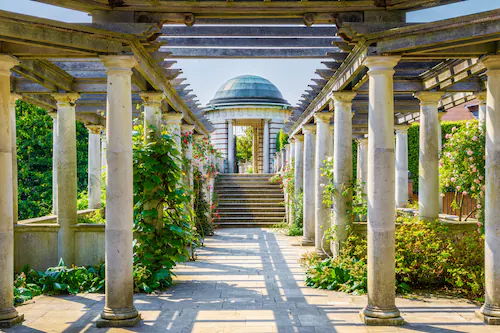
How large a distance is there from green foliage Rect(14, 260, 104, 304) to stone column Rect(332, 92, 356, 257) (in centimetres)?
495

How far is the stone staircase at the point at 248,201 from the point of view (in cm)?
2275

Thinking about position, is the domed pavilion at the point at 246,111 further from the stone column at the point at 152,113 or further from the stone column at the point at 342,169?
the stone column at the point at 152,113

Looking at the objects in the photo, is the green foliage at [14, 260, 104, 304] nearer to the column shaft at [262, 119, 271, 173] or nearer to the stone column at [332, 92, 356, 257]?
the stone column at [332, 92, 356, 257]

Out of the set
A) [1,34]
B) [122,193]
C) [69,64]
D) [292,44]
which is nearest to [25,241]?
[69,64]

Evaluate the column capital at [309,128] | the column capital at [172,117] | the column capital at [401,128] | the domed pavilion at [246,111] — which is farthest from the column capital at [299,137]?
the domed pavilion at [246,111]

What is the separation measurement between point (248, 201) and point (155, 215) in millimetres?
14996

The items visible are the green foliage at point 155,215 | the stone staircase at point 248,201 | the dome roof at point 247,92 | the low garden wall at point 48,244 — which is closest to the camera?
the green foliage at point 155,215

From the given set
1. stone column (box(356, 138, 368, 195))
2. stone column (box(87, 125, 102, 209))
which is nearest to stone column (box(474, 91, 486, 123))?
stone column (box(356, 138, 368, 195))

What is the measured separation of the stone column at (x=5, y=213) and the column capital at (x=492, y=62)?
674cm

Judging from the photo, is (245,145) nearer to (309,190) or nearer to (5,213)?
(309,190)

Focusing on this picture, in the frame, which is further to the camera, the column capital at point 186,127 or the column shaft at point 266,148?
the column shaft at point 266,148

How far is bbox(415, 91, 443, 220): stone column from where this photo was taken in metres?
11.7

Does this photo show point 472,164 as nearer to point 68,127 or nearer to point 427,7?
point 427,7

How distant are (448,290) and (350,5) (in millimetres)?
5238
